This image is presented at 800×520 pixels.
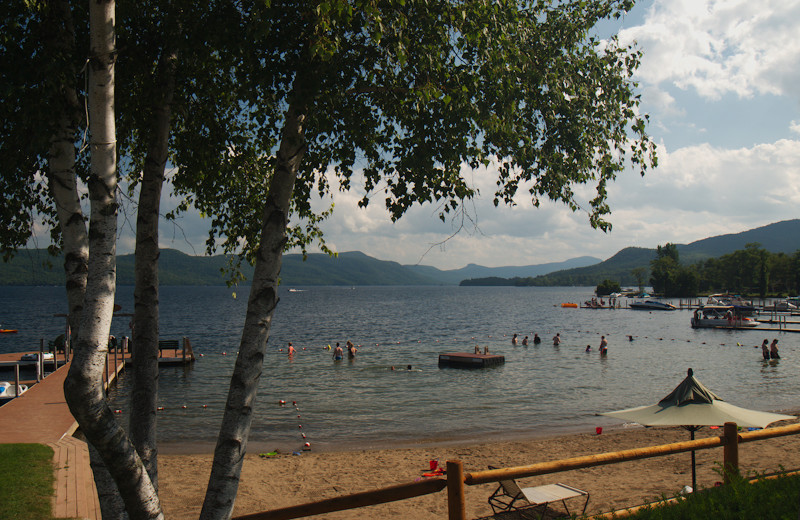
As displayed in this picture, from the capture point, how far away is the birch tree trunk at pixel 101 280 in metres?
3.99

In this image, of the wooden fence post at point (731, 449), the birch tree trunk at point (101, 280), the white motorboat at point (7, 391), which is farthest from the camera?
the white motorboat at point (7, 391)

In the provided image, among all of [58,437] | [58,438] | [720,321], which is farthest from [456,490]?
[720,321]

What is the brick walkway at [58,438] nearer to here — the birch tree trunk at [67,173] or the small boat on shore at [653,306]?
the birch tree trunk at [67,173]

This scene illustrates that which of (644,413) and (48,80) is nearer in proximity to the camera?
(48,80)

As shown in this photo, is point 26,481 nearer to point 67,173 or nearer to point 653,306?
point 67,173

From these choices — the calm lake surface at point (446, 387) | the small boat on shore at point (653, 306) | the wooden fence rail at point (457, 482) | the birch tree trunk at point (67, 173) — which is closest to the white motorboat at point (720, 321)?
the calm lake surface at point (446, 387)

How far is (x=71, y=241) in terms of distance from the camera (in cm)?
499

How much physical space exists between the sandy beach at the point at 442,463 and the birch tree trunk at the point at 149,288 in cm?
863

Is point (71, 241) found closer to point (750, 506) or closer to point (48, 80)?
point (48, 80)

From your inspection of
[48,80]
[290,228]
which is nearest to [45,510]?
[290,228]

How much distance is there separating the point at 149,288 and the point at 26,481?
9.85 meters

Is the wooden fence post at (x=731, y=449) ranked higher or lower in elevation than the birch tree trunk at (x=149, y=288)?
lower

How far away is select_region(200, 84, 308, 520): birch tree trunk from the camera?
207 inches

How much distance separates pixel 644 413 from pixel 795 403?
2154 centimetres
